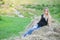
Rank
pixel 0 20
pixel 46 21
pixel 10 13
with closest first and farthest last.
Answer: pixel 46 21
pixel 0 20
pixel 10 13

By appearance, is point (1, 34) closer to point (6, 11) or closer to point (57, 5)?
point (6, 11)

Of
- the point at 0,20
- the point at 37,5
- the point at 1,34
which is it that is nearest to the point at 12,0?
the point at 37,5

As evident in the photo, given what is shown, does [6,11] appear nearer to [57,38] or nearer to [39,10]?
[39,10]

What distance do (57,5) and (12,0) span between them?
16.0ft

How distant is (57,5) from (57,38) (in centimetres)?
2072

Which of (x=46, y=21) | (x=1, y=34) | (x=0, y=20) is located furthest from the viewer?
(x=0, y=20)

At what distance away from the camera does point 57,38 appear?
351 inches

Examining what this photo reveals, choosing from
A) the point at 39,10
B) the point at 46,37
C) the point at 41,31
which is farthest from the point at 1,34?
the point at 39,10

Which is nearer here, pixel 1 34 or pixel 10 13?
pixel 1 34

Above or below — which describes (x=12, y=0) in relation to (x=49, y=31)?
above

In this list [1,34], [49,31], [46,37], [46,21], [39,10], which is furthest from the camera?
[39,10]

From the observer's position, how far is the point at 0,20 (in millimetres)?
19000

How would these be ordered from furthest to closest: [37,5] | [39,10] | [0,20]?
[37,5] → [39,10] → [0,20]

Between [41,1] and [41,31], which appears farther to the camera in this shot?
[41,1]
